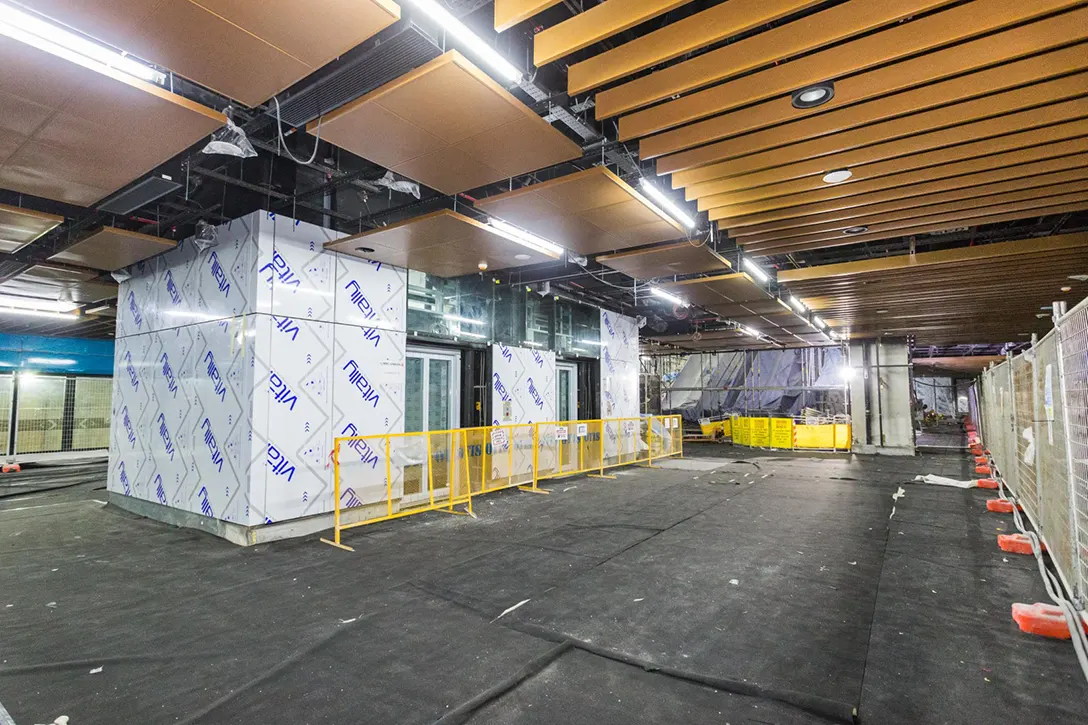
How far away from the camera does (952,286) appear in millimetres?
9758

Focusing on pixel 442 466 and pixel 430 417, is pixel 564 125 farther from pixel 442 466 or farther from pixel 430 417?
pixel 430 417

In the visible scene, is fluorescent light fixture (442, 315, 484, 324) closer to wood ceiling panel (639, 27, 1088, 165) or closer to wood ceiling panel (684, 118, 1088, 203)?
wood ceiling panel (684, 118, 1088, 203)

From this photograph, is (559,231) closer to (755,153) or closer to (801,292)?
(755,153)

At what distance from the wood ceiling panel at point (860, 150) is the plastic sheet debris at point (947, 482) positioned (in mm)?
7780

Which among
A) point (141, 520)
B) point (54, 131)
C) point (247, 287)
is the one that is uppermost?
point (54, 131)

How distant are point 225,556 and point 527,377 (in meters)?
6.36

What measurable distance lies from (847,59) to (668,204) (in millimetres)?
2405

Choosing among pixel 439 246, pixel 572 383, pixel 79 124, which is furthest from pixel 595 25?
pixel 572 383

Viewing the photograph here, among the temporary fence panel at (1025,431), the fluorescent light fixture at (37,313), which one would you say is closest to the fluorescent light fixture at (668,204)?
the temporary fence panel at (1025,431)

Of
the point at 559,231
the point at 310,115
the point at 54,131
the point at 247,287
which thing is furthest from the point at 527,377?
the point at 54,131

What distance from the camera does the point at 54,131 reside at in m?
4.04

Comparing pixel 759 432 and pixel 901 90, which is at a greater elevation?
pixel 901 90

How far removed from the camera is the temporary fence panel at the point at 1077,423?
3.34 m

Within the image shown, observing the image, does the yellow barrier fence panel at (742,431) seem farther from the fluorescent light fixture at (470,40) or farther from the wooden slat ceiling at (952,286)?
the fluorescent light fixture at (470,40)
